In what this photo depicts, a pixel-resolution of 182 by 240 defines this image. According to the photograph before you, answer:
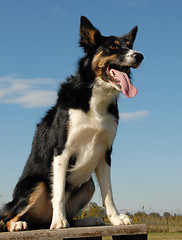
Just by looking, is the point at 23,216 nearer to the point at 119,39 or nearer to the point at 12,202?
the point at 12,202

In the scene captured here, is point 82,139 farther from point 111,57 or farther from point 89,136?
point 111,57

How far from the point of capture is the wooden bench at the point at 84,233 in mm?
3570

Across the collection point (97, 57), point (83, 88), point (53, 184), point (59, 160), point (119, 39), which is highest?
point (119, 39)

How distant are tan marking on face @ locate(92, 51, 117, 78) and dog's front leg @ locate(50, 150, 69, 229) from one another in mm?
1084

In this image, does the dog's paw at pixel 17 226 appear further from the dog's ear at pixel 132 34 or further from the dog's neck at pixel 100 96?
the dog's ear at pixel 132 34

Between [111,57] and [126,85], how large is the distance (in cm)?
40

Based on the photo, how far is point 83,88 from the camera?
426 centimetres

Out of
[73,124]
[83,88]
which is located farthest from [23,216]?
[83,88]

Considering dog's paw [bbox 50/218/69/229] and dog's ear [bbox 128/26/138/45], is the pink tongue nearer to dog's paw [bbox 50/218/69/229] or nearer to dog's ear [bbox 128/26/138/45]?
dog's ear [bbox 128/26/138/45]

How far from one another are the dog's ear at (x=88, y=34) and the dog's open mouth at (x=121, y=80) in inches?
17.1

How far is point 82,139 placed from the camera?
163 inches

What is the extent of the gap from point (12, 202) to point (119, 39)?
254 centimetres

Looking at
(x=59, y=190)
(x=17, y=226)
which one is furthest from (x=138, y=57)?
(x=17, y=226)

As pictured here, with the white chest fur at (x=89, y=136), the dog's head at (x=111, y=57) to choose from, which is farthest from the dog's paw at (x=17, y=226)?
the dog's head at (x=111, y=57)
